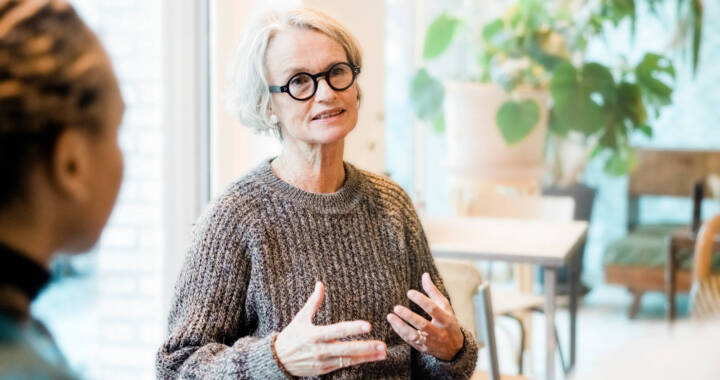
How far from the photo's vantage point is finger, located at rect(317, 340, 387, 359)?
1453 millimetres

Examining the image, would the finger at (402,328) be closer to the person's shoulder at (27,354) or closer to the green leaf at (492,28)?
the person's shoulder at (27,354)

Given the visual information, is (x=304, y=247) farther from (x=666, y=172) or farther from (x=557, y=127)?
(x=666, y=172)

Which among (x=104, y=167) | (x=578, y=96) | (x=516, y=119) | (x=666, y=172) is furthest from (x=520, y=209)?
(x=104, y=167)

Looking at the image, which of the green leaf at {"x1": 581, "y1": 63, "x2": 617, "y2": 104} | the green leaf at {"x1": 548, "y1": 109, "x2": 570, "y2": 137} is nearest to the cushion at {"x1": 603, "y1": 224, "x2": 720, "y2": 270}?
the green leaf at {"x1": 548, "y1": 109, "x2": 570, "y2": 137}

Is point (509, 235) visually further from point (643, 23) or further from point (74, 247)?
point (643, 23)

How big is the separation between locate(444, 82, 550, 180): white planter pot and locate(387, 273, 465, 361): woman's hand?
2690mm

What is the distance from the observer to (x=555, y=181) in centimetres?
592

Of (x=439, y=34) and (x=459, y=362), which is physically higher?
(x=439, y=34)

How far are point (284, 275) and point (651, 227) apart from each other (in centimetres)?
485

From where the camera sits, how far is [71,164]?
55 cm

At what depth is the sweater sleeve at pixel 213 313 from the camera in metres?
1.58

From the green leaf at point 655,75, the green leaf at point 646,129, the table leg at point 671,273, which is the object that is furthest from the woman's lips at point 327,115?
the green leaf at point 646,129

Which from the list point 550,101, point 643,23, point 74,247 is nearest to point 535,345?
point 550,101

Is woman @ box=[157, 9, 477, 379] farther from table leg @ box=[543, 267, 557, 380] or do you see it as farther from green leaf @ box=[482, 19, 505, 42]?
green leaf @ box=[482, 19, 505, 42]
